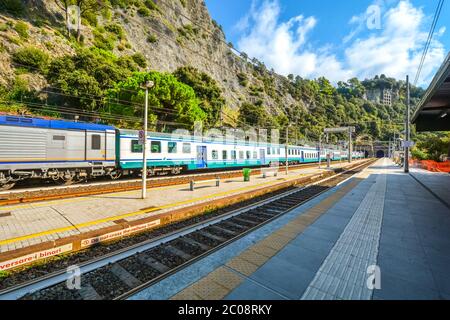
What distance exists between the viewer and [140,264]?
4184 mm

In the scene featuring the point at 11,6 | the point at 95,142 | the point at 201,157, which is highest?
the point at 11,6

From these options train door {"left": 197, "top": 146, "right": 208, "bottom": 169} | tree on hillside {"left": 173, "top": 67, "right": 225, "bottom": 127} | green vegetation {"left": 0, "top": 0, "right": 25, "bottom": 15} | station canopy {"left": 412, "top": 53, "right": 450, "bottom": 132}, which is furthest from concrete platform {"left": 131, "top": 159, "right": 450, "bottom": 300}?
green vegetation {"left": 0, "top": 0, "right": 25, "bottom": 15}

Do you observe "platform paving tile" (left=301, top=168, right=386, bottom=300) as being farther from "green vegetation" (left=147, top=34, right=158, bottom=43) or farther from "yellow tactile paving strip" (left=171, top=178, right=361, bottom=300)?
"green vegetation" (left=147, top=34, right=158, bottom=43)

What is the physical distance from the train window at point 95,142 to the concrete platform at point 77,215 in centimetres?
396

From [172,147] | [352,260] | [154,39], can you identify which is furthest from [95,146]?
[154,39]

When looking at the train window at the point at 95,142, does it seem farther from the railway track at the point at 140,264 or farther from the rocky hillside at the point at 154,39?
the railway track at the point at 140,264

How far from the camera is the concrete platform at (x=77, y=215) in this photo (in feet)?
16.5

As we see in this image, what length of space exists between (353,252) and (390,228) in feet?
8.17

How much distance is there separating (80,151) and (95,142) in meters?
0.93

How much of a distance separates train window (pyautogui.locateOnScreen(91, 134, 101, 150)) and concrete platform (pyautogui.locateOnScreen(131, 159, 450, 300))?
1104 centimetres

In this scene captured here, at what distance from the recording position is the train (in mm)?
9836

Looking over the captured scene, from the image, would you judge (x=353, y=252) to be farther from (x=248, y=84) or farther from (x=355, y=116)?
(x=355, y=116)

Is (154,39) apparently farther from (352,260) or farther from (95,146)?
(352,260)
